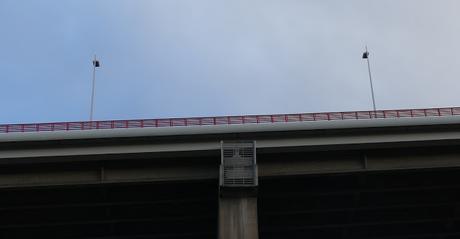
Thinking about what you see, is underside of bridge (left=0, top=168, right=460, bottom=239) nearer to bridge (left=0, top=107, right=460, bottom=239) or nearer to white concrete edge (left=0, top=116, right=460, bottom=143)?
bridge (left=0, top=107, right=460, bottom=239)

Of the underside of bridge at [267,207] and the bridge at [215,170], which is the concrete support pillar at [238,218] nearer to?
the bridge at [215,170]

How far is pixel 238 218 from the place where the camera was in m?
30.7

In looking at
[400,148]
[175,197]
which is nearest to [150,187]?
[175,197]

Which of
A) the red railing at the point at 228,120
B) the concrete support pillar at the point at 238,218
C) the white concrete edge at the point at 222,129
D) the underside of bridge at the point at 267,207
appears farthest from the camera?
the underside of bridge at the point at 267,207

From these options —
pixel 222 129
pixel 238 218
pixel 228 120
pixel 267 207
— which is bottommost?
pixel 238 218

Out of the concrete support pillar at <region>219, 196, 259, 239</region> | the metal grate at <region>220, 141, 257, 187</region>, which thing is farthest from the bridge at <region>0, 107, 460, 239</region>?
the metal grate at <region>220, 141, 257, 187</region>

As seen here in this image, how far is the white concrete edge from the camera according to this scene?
31453 millimetres

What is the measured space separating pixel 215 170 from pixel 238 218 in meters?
3.11

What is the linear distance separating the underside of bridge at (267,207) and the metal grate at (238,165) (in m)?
1.96

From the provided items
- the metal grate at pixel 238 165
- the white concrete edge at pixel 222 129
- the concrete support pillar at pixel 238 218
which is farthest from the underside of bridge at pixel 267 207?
the white concrete edge at pixel 222 129

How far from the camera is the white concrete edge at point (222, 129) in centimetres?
3145

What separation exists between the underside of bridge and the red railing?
263 cm

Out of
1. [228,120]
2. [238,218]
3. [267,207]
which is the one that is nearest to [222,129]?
[228,120]

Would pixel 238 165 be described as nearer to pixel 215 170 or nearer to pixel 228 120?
pixel 215 170
